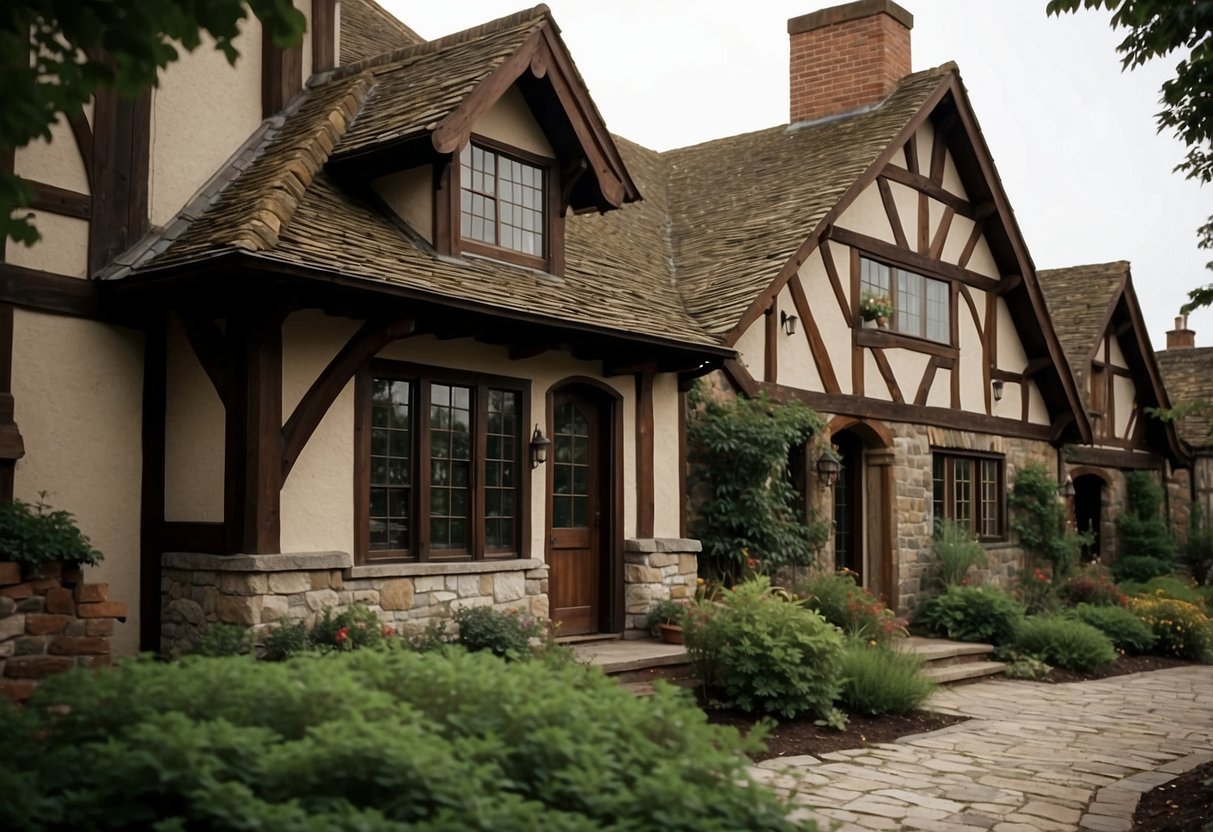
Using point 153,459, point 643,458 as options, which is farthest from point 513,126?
point 153,459

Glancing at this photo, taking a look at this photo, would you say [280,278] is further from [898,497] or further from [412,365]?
[898,497]

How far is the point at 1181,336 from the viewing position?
27047mm

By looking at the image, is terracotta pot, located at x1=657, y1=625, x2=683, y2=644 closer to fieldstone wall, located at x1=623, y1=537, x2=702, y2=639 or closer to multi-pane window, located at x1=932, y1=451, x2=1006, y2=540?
fieldstone wall, located at x1=623, y1=537, x2=702, y2=639

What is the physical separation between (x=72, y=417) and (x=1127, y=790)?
23.9 ft

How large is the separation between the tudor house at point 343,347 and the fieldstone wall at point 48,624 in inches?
34.6

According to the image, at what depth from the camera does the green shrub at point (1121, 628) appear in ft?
45.8

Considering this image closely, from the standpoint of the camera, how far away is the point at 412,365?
9.41 meters

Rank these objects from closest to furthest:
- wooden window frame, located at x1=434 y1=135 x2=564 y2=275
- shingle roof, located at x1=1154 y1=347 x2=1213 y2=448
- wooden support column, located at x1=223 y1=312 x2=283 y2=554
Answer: wooden support column, located at x1=223 y1=312 x2=283 y2=554 → wooden window frame, located at x1=434 y1=135 x2=564 y2=275 → shingle roof, located at x1=1154 y1=347 x2=1213 y2=448

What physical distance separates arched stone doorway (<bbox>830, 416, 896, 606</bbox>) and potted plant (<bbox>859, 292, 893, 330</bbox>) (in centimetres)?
127

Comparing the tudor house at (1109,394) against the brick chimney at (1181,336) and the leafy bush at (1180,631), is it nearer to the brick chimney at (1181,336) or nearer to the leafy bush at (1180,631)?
the leafy bush at (1180,631)

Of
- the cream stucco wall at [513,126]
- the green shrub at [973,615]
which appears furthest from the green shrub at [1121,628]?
the cream stucco wall at [513,126]

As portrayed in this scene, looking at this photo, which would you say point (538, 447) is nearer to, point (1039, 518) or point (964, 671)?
point (964, 671)

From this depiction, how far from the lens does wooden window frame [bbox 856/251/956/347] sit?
1480cm

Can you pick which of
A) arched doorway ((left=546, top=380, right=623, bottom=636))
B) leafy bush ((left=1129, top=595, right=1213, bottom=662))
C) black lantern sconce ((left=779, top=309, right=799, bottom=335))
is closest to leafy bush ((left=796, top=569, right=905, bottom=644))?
arched doorway ((left=546, top=380, right=623, bottom=636))
